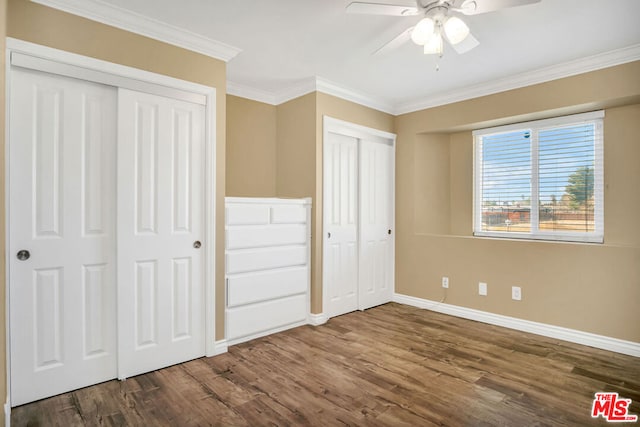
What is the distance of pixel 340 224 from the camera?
3.89 metres

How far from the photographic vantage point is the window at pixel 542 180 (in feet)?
10.9

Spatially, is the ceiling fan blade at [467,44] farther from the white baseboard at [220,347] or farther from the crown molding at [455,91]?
the white baseboard at [220,347]

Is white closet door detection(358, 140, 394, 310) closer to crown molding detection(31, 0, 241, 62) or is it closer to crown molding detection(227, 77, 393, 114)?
crown molding detection(227, 77, 393, 114)

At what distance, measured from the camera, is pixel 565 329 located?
3.20 m

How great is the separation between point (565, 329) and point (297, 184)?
2.92 m

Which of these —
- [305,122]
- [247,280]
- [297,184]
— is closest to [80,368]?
[247,280]

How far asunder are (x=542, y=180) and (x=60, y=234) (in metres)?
4.23

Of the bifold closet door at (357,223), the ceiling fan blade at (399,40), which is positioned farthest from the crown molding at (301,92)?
the ceiling fan blade at (399,40)

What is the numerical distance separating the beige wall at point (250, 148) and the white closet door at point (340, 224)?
2.38ft

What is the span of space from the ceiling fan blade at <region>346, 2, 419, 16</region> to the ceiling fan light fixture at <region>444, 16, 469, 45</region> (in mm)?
202

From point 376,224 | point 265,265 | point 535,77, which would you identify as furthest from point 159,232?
point 535,77

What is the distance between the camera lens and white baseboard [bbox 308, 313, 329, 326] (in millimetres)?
3580

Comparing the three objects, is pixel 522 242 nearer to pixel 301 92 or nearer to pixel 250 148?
pixel 301 92

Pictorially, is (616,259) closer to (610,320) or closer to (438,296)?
(610,320)
